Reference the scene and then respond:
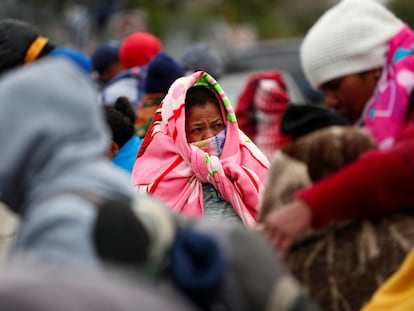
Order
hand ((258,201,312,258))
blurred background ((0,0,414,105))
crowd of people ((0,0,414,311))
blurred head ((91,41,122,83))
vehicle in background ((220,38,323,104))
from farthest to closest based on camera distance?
blurred background ((0,0,414,105))
vehicle in background ((220,38,323,104))
blurred head ((91,41,122,83))
hand ((258,201,312,258))
crowd of people ((0,0,414,311))

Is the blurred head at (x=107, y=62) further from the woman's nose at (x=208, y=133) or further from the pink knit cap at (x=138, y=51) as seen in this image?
the woman's nose at (x=208, y=133)

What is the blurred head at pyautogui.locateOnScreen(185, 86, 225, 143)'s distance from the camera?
523 centimetres

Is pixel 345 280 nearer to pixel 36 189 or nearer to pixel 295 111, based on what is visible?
pixel 295 111

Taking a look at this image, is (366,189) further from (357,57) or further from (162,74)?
(162,74)

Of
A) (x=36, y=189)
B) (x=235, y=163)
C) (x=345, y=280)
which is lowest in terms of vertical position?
(x=235, y=163)

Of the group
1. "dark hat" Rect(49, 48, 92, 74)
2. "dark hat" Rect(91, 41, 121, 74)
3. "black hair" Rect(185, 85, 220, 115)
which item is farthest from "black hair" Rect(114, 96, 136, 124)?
"dark hat" Rect(91, 41, 121, 74)

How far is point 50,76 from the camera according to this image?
111 inches

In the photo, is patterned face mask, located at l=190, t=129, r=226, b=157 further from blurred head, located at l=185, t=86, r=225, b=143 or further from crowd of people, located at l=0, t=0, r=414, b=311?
crowd of people, located at l=0, t=0, r=414, b=311

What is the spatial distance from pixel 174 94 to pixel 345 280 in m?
2.10

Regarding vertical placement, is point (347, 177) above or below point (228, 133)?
above

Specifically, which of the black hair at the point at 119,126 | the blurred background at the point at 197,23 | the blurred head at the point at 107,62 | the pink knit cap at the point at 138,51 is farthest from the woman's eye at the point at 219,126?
the blurred background at the point at 197,23

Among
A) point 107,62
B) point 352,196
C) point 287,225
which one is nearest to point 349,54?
point 352,196

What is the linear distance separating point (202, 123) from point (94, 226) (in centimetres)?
257

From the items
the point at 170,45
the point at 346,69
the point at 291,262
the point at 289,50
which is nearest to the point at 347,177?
the point at 291,262
